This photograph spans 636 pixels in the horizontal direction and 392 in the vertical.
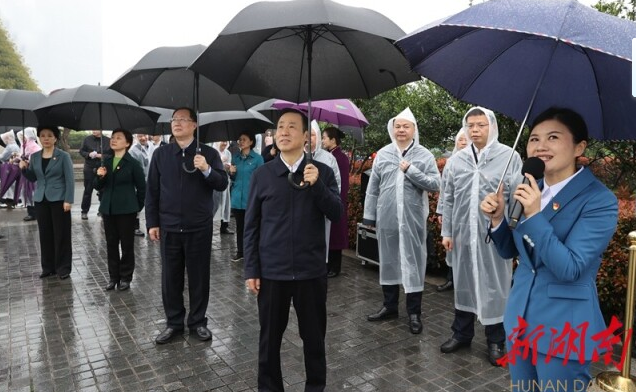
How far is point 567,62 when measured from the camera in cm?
228

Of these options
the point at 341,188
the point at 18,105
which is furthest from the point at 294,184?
the point at 18,105

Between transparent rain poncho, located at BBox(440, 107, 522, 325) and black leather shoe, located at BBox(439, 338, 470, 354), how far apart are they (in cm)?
33

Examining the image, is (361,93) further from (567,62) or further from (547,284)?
(547,284)

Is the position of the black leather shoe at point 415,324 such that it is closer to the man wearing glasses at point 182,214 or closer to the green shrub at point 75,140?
the man wearing glasses at point 182,214

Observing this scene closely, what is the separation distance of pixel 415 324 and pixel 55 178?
4.98m

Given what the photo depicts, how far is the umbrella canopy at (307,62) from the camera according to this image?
3.31m

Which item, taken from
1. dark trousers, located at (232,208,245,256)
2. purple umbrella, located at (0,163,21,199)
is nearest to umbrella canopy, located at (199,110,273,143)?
dark trousers, located at (232,208,245,256)

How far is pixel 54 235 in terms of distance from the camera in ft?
21.5

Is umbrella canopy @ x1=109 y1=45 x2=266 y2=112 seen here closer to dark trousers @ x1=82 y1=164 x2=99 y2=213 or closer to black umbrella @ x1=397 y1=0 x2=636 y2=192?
black umbrella @ x1=397 y1=0 x2=636 y2=192

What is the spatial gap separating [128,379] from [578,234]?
3329 millimetres

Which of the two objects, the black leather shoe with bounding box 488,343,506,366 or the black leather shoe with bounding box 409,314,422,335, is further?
the black leather shoe with bounding box 409,314,422,335

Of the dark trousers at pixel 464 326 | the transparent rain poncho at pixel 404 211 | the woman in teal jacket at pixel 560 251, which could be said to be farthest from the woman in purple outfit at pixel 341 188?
the woman in teal jacket at pixel 560 251

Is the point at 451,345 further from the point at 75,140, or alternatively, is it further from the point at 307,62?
the point at 75,140

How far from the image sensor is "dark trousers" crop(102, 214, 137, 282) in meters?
6.05
